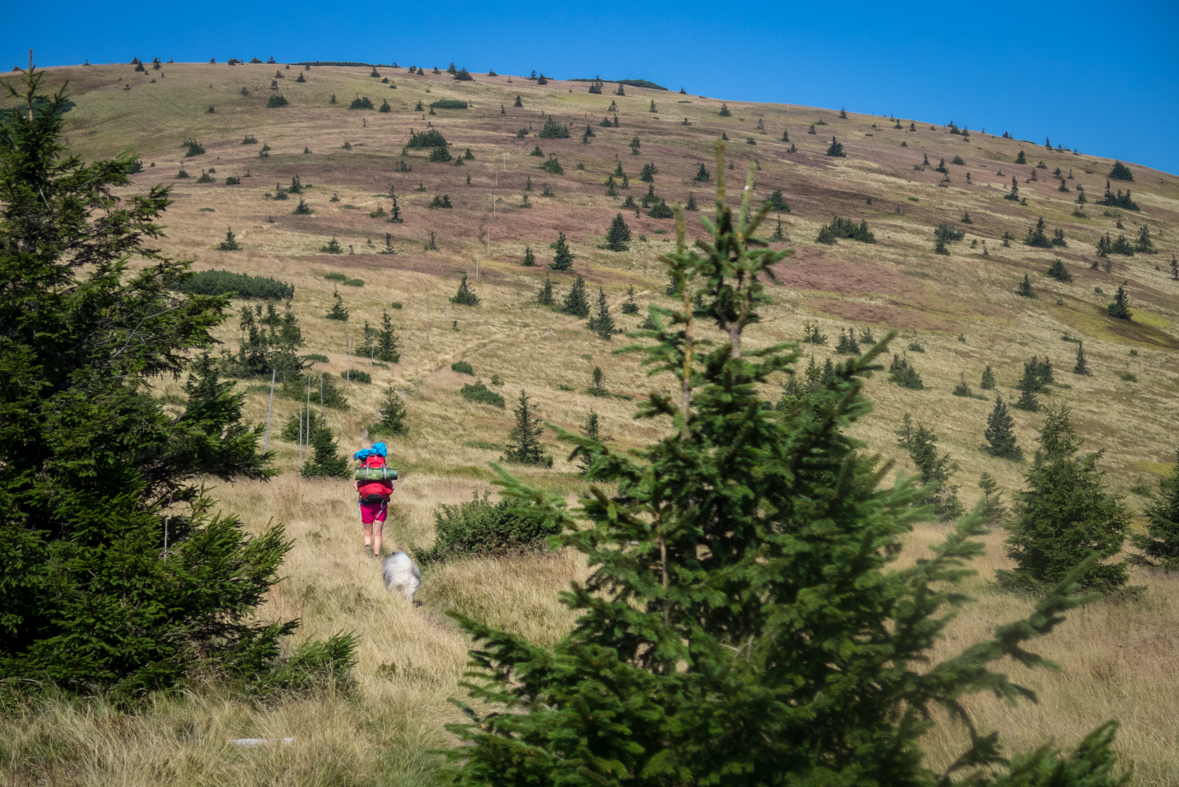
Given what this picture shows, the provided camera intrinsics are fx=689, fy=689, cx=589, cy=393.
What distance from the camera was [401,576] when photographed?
23.1 ft

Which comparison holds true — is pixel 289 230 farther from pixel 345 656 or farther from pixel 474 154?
pixel 345 656

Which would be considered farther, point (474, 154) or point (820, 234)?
point (474, 154)

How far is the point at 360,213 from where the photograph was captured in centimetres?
6181

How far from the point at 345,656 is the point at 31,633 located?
5.54ft

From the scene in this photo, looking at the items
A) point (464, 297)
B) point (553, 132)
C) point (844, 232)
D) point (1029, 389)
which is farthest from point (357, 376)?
point (553, 132)

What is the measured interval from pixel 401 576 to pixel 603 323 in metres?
38.2

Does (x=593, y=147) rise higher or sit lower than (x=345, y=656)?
higher

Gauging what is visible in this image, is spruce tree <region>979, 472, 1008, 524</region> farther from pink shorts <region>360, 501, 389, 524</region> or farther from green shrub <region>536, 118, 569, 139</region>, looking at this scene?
green shrub <region>536, 118, 569, 139</region>

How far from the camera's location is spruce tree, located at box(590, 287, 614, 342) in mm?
44219

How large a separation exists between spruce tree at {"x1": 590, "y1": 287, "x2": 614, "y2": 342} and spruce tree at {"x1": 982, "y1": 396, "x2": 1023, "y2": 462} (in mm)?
21722

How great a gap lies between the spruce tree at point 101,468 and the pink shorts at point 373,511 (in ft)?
15.0

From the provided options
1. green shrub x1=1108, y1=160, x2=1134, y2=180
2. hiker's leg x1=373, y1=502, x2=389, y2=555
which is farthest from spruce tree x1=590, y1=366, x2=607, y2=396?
green shrub x1=1108, y1=160, x2=1134, y2=180

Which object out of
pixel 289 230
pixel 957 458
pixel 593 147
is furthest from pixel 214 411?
pixel 593 147

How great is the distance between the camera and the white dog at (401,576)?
6953 mm
